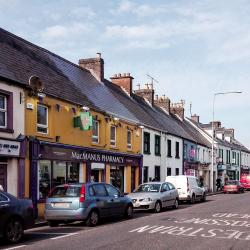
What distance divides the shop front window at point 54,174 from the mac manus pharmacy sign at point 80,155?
0.37 meters

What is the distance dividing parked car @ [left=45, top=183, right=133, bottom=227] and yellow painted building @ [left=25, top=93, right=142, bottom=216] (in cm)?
317

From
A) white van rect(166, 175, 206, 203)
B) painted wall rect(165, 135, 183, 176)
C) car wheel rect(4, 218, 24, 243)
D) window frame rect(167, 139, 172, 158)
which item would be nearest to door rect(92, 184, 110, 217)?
car wheel rect(4, 218, 24, 243)

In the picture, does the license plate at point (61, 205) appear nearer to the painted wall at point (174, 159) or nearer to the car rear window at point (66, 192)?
the car rear window at point (66, 192)

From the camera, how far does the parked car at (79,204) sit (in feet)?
50.1

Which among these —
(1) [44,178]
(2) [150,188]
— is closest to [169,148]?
(2) [150,188]

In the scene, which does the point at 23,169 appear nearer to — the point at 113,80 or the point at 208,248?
the point at 208,248

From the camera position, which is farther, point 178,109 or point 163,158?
point 178,109

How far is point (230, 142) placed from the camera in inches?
2692

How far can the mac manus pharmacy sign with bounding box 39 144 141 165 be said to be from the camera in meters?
20.1

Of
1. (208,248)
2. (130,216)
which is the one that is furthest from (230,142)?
(208,248)

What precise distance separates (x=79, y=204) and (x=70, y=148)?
7.02 m

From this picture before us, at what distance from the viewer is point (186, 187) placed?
28234 mm

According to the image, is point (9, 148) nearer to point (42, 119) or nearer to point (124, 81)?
point (42, 119)

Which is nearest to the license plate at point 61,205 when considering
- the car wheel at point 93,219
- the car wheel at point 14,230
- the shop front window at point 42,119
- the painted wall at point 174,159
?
the car wheel at point 93,219
